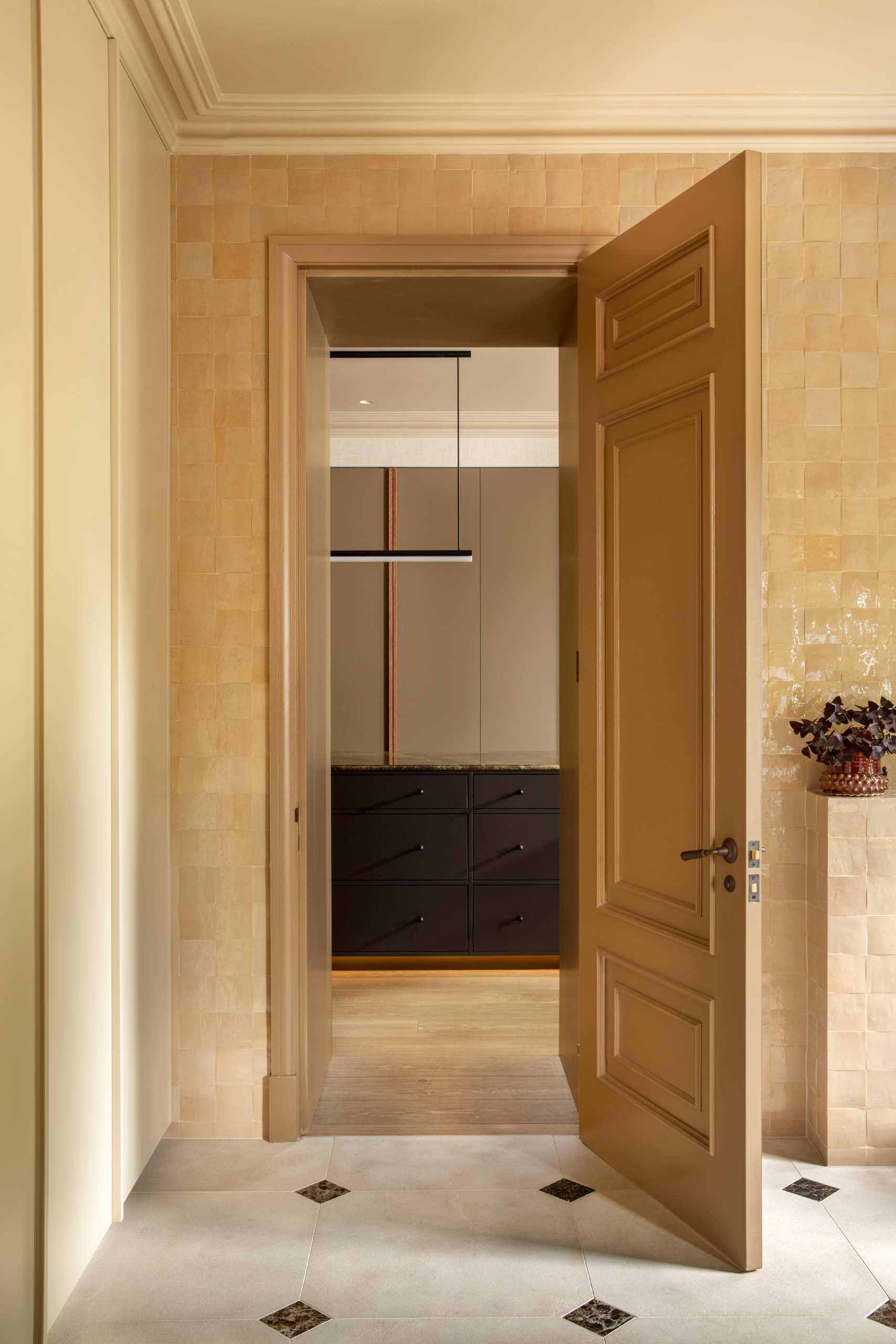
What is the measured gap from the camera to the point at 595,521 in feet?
8.77

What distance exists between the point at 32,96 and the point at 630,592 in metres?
1.73

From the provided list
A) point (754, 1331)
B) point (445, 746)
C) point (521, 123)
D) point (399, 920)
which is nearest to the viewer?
point (754, 1331)

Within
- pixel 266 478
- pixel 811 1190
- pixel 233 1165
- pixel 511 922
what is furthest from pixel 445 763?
pixel 811 1190

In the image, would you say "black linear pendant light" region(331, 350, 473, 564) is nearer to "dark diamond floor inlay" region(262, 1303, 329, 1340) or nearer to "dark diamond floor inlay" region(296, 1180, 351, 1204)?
"dark diamond floor inlay" region(296, 1180, 351, 1204)

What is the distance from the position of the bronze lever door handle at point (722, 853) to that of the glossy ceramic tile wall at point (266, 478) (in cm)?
68

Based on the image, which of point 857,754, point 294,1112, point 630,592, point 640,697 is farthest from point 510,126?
point 294,1112

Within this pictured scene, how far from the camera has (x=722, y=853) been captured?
2.19 metres

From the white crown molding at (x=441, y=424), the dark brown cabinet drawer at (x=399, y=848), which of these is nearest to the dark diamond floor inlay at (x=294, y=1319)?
the dark brown cabinet drawer at (x=399, y=848)

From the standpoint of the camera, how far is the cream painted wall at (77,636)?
1911mm

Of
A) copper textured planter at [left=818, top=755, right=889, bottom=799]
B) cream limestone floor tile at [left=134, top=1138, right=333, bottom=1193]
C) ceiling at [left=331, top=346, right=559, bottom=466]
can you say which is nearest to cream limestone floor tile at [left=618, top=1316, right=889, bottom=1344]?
cream limestone floor tile at [left=134, top=1138, right=333, bottom=1193]

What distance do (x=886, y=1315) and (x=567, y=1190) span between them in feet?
2.60

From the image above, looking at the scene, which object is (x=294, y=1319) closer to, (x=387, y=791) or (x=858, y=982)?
(x=858, y=982)

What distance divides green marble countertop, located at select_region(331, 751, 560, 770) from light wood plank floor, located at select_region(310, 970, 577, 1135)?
989 mm

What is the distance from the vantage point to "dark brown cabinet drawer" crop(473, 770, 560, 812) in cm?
451
